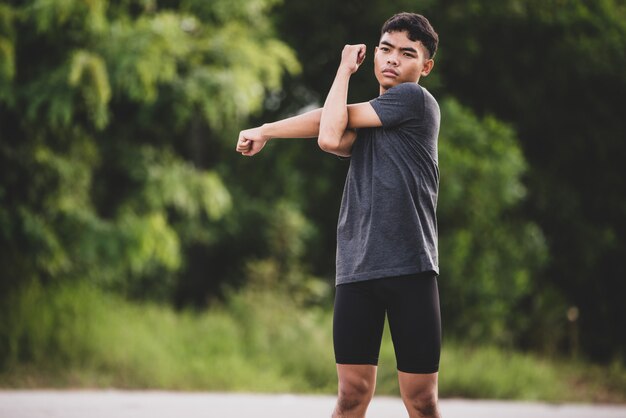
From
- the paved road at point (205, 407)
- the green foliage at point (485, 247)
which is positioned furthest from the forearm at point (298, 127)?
the green foliage at point (485, 247)

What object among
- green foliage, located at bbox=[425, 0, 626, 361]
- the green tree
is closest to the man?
the green tree

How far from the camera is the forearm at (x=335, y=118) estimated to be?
115 inches

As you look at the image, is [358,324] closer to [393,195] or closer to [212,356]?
[393,195]

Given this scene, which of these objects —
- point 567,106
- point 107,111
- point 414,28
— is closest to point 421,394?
point 414,28

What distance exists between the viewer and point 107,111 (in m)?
8.14

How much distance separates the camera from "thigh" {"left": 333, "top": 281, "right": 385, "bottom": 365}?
9.64 ft

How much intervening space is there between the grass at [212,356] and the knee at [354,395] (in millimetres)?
4754

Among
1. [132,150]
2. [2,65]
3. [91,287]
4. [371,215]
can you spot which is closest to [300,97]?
[132,150]

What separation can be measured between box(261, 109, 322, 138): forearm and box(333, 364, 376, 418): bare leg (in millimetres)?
850

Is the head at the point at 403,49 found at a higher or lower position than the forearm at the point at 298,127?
higher

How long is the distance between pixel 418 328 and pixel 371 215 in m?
0.42

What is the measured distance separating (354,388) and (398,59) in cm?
119

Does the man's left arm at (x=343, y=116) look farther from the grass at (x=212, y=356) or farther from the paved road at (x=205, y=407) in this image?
the grass at (x=212, y=356)

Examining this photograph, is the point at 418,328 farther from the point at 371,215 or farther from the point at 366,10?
the point at 366,10
